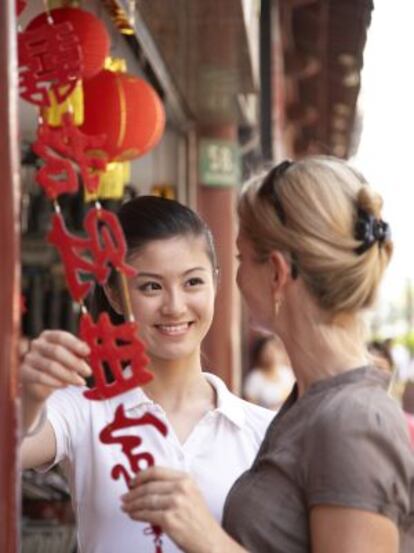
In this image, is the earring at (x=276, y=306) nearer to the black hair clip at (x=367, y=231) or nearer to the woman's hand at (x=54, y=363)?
the black hair clip at (x=367, y=231)

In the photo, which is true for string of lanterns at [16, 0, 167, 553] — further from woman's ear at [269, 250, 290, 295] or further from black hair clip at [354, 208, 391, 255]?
black hair clip at [354, 208, 391, 255]

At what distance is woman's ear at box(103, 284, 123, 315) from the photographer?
9.33 feet

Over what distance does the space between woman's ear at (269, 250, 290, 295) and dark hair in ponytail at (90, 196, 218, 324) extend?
23.8 inches

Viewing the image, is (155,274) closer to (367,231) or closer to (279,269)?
(279,269)

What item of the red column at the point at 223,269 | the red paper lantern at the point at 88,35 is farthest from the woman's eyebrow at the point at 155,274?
the red column at the point at 223,269

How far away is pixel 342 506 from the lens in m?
2.08

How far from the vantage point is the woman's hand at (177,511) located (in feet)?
6.92

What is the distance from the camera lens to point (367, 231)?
2225 mm

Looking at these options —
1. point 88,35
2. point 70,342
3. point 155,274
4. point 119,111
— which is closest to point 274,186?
point 70,342

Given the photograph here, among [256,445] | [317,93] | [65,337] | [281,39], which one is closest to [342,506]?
[65,337]

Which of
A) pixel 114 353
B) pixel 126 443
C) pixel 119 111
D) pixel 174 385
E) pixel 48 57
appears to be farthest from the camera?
pixel 119 111

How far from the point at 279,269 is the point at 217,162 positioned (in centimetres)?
646

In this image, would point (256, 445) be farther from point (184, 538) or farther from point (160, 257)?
point (184, 538)

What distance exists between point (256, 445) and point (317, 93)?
1341cm
